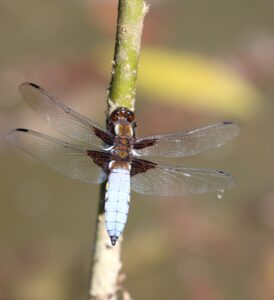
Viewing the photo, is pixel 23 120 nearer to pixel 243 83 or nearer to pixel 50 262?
pixel 50 262

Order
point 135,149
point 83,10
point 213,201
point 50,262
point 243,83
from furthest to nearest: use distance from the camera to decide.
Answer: point 83,10 → point 243,83 → point 213,201 → point 50,262 → point 135,149

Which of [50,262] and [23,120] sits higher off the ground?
[23,120]

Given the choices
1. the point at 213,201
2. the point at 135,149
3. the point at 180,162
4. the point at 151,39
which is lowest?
the point at 135,149

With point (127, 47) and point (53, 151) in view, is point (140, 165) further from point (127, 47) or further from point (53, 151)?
point (127, 47)

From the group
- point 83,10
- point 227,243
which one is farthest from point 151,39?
point 227,243

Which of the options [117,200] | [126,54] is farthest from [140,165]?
[126,54]

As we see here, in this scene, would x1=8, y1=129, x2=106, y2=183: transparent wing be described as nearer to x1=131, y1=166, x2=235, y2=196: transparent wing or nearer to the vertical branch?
x1=131, y1=166, x2=235, y2=196: transparent wing

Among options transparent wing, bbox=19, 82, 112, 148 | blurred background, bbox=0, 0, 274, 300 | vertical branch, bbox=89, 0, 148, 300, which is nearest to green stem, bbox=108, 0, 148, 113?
vertical branch, bbox=89, 0, 148, 300
